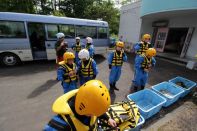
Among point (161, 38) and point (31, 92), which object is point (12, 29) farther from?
point (161, 38)

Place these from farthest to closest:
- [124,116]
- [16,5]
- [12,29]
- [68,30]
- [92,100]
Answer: [16,5] < [68,30] < [12,29] < [124,116] < [92,100]

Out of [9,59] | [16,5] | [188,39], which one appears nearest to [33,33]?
[9,59]

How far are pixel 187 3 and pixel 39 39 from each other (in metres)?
8.90

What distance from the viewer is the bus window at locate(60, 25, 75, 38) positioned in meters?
8.05

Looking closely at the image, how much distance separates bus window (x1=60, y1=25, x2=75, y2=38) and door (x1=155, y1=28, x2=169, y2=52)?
29.5ft

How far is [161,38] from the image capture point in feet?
42.1

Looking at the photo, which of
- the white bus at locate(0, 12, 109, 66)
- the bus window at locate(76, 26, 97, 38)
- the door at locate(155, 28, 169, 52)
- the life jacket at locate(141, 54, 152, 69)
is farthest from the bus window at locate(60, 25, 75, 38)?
the door at locate(155, 28, 169, 52)

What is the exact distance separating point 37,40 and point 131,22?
10.2 metres

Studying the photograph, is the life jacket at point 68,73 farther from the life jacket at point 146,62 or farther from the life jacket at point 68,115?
the life jacket at point 146,62

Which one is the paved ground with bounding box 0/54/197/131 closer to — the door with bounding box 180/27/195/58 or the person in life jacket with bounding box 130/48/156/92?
the person in life jacket with bounding box 130/48/156/92

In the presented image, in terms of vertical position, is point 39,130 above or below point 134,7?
below

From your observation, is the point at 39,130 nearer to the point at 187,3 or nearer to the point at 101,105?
the point at 101,105

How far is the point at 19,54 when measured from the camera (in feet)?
23.2

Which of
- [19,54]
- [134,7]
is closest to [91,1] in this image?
[134,7]
